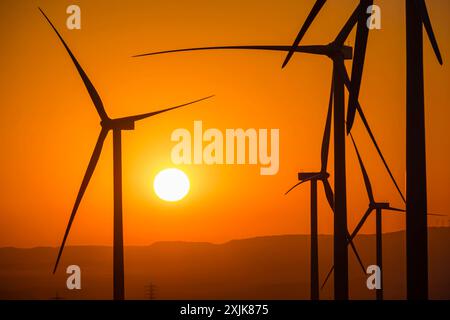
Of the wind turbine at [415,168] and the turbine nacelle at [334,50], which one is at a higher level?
the turbine nacelle at [334,50]

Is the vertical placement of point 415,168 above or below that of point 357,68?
below

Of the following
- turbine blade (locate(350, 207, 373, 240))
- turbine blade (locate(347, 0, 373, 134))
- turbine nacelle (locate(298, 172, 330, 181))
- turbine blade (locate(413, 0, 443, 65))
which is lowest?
turbine blade (locate(350, 207, 373, 240))

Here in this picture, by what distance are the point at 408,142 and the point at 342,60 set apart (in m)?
16.2

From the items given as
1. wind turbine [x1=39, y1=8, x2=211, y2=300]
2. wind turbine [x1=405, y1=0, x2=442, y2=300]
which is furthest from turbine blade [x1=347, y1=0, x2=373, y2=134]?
wind turbine [x1=39, y1=8, x2=211, y2=300]

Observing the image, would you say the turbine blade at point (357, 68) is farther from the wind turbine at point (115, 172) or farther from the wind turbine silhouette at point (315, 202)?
the wind turbine silhouette at point (315, 202)

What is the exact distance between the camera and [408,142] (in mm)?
23891

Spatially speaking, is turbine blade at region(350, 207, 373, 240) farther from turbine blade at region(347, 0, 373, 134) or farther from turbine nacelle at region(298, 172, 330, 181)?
turbine blade at region(347, 0, 373, 134)

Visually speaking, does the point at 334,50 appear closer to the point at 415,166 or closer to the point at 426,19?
A: the point at 426,19

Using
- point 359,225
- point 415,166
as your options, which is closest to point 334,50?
point 359,225

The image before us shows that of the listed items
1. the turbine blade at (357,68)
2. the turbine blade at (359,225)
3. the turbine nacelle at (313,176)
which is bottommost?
the turbine blade at (359,225)

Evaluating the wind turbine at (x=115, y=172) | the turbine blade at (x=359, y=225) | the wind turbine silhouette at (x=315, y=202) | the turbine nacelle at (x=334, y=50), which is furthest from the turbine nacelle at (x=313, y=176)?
the turbine nacelle at (x=334, y=50)

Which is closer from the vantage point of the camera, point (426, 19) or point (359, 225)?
point (426, 19)
